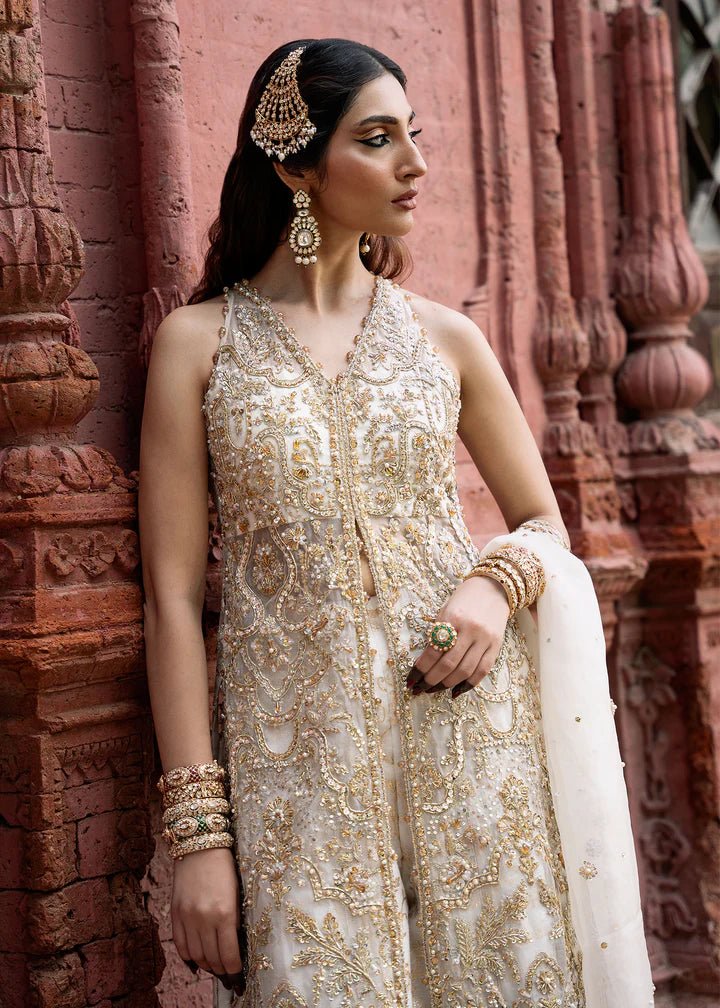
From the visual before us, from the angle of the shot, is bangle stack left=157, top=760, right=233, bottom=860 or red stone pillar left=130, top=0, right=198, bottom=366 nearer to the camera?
bangle stack left=157, top=760, right=233, bottom=860

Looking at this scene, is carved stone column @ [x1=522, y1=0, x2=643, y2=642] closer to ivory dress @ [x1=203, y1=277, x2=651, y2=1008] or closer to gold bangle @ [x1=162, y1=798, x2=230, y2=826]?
ivory dress @ [x1=203, y1=277, x2=651, y2=1008]

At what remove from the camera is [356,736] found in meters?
2.25

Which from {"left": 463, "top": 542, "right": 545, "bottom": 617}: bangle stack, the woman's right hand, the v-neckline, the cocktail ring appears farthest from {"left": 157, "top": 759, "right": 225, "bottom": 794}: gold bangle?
the v-neckline

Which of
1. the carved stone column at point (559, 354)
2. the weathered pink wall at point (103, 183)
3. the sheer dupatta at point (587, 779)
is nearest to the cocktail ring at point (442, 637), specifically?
the sheer dupatta at point (587, 779)

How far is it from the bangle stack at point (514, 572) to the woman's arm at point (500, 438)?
0.17 metres

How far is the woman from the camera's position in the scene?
7.28 ft

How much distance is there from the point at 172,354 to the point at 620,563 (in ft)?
6.77

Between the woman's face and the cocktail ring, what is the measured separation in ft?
2.28

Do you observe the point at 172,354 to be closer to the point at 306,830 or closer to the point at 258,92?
the point at 258,92

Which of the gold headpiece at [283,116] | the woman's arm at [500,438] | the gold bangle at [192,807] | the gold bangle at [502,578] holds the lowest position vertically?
the gold bangle at [192,807]

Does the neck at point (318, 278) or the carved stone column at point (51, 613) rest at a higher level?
the neck at point (318, 278)

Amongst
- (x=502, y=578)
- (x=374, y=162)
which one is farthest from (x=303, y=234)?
(x=502, y=578)

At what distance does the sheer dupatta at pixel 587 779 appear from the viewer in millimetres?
2385

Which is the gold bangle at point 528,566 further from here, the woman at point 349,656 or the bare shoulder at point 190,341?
the bare shoulder at point 190,341
